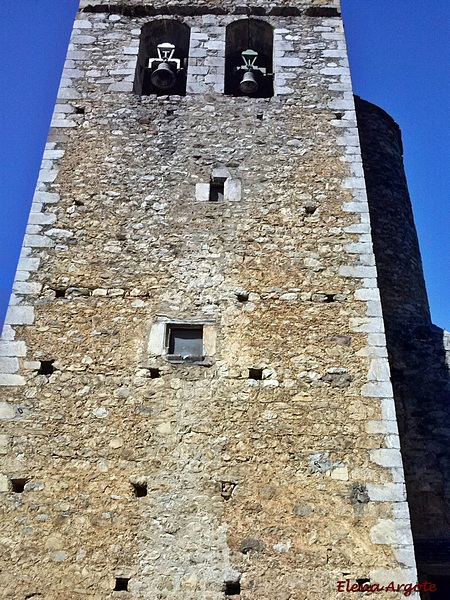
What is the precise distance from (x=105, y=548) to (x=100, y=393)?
4.10ft

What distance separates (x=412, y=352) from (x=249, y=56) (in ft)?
14.9

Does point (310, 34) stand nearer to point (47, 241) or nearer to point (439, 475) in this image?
point (47, 241)

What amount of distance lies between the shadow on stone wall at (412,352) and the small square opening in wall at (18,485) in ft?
13.1

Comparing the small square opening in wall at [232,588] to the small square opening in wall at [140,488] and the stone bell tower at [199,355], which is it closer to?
the stone bell tower at [199,355]

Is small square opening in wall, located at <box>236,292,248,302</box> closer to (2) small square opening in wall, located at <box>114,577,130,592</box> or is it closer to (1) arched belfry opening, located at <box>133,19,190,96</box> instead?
(2) small square opening in wall, located at <box>114,577,130,592</box>

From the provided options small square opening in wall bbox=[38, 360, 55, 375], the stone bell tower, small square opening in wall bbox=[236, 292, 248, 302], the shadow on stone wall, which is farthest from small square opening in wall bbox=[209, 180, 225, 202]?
the shadow on stone wall

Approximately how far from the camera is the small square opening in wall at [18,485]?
4.50 meters

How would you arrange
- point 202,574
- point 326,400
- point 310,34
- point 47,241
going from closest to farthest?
point 202,574 < point 326,400 < point 47,241 < point 310,34

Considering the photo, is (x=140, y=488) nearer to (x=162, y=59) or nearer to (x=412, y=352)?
(x=412, y=352)

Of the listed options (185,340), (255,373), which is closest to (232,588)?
(255,373)

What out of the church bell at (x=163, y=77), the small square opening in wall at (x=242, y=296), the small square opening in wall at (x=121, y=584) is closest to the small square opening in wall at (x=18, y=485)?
the small square opening in wall at (x=121, y=584)

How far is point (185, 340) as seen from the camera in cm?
529

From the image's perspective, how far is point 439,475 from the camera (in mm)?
6363

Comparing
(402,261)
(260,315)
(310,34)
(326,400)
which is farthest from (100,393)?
(310,34)
